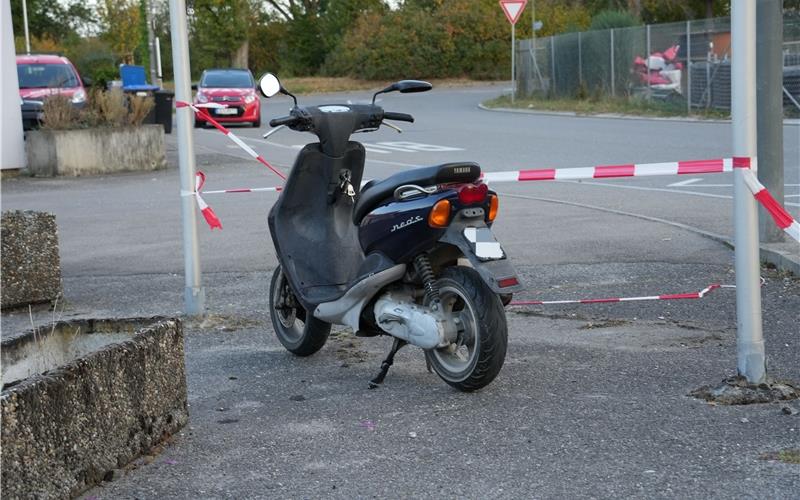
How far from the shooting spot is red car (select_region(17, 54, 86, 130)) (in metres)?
23.1

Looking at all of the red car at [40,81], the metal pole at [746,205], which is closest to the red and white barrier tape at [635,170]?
the metal pole at [746,205]

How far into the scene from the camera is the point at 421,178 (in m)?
5.70

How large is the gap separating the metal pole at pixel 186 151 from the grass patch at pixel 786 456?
4131mm

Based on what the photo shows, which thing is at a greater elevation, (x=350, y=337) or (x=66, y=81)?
(x=66, y=81)

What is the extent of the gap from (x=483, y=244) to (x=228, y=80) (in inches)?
1088

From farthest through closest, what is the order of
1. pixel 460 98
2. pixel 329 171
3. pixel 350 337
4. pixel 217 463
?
pixel 460 98 → pixel 350 337 → pixel 329 171 → pixel 217 463

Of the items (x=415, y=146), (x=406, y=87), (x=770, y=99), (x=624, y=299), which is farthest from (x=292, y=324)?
(x=415, y=146)

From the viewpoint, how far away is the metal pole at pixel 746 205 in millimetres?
5277

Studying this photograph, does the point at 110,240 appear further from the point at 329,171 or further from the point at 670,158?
the point at 670,158

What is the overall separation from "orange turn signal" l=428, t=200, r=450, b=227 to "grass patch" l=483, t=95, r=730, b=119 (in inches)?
895

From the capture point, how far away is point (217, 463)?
15.6ft

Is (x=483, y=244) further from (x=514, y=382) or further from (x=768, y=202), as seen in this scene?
(x=768, y=202)

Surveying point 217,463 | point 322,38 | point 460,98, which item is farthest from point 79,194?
point 322,38

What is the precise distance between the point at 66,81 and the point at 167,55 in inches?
1710
